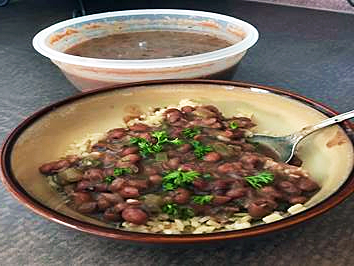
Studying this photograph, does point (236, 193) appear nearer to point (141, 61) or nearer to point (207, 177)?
point (207, 177)

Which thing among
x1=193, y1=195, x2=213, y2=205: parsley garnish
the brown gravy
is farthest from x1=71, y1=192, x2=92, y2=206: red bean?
the brown gravy

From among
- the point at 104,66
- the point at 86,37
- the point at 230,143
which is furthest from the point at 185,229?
the point at 86,37

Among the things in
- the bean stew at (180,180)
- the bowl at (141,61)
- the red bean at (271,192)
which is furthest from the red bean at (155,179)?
the bowl at (141,61)

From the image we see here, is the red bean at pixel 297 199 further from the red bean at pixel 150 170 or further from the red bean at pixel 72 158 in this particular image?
the red bean at pixel 72 158

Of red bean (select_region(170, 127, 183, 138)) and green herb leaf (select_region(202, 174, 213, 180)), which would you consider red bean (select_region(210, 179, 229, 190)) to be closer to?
green herb leaf (select_region(202, 174, 213, 180))

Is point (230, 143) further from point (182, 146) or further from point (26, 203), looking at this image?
point (26, 203)
